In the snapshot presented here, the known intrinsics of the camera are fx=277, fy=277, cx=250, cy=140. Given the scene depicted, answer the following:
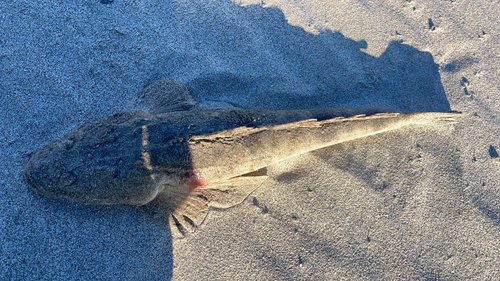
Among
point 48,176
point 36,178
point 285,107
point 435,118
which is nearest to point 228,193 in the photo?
point 285,107

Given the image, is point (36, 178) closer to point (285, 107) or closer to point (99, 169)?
point (99, 169)

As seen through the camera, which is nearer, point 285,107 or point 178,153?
point 178,153

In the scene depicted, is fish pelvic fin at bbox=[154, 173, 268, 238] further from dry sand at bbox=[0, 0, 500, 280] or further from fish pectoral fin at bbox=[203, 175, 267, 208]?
dry sand at bbox=[0, 0, 500, 280]

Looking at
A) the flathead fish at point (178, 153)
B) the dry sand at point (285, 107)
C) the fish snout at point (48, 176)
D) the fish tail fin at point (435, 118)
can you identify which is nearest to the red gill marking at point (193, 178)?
the flathead fish at point (178, 153)

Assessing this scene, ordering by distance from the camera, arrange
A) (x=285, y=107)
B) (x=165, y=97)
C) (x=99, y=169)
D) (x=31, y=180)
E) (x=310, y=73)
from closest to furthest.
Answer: (x=99, y=169), (x=31, y=180), (x=165, y=97), (x=285, y=107), (x=310, y=73)

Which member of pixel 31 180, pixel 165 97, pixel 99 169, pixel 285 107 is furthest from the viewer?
pixel 285 107

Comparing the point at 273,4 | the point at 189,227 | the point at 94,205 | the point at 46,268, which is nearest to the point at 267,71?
the point at 273,4

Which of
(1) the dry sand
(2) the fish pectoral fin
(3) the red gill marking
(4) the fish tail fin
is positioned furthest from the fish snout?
(4) the fish tail fin
